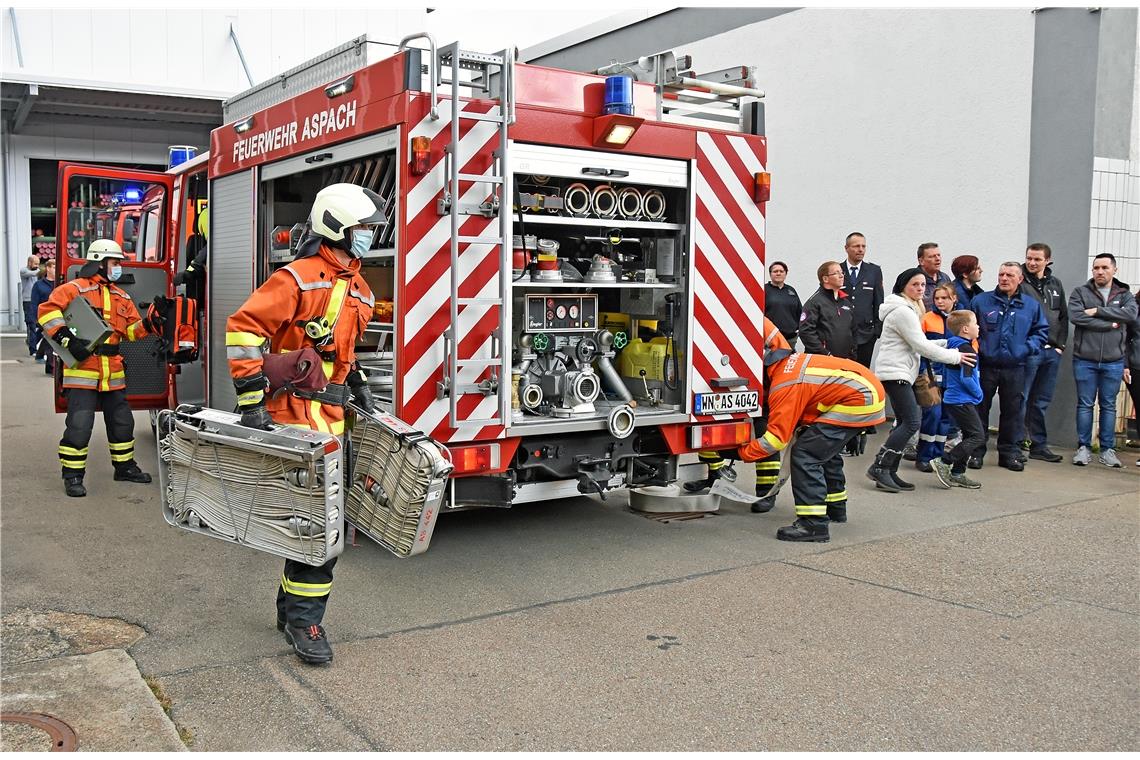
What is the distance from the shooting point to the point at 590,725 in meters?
3.62

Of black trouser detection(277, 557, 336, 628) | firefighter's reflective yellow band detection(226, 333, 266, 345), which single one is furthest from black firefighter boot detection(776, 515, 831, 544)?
firefighter's reflective yellow band detection(226, 333, 266, 345)

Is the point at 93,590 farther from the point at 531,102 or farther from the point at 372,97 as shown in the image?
the point at 531,102

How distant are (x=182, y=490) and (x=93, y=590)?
1.05m

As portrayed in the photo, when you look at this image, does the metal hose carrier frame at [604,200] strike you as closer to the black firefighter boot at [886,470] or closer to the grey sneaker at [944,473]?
the black firefighter boot at [886,470]

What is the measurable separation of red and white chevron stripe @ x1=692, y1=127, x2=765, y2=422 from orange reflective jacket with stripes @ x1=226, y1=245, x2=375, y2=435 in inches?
97.2

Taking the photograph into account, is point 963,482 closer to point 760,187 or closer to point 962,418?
point 962,418

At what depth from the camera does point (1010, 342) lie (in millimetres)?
8938

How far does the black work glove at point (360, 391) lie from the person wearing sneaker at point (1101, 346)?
22.4 feet

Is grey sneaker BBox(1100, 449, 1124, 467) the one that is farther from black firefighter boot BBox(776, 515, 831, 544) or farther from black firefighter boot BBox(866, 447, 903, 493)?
black firefighter boot BBox(776, 515, 831, 544)

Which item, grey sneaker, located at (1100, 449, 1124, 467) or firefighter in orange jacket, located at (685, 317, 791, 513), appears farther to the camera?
grey sneaker, located at (1100, 449, 1124, 467)

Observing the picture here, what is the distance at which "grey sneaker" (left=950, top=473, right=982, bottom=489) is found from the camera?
317 inches

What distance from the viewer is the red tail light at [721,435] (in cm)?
641

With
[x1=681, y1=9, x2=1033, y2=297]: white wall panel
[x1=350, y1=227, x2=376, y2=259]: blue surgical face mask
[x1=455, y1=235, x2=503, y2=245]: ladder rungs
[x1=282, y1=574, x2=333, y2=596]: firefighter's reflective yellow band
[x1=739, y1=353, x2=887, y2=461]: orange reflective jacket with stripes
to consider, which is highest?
[x1=681, y1=9, x2=1033, y2=297]: white wall panel

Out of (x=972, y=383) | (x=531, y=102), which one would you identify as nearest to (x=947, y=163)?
(x=972, y=383)
